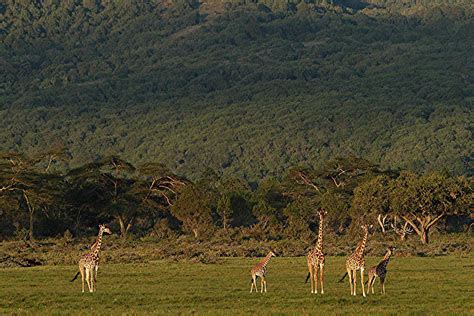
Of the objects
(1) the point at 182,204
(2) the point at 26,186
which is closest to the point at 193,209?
(1) the point at 182,204

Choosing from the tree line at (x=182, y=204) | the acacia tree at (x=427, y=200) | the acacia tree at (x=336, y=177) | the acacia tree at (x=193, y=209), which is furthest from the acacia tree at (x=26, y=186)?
the acacia tree at (x=336, y=177)

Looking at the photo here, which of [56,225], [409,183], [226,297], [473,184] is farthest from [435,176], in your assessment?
[226,297]

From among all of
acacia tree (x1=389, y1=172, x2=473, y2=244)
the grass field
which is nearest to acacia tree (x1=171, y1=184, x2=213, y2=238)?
acacia tree (x1=389, y1=172, x2=473, y2=244)

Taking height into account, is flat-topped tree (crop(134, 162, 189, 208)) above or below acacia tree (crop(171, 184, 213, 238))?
above

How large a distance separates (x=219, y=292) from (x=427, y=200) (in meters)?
39.4

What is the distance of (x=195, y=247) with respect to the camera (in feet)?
193

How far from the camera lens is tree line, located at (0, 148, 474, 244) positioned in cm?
Answer: 7050

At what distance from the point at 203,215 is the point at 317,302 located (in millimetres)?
50428

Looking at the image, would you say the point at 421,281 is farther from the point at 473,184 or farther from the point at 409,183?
the point at 473,184

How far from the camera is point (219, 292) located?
3084 cm

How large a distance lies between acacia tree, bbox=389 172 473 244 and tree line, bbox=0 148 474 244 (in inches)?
2.5

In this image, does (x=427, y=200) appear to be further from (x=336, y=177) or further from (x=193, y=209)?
(x=336, y=177)

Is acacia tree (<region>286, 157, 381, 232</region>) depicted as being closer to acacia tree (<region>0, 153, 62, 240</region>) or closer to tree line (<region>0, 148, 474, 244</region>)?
tree line (<region>0, 148, 474, 244</region>)

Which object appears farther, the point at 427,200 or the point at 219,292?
the point at 427,200
